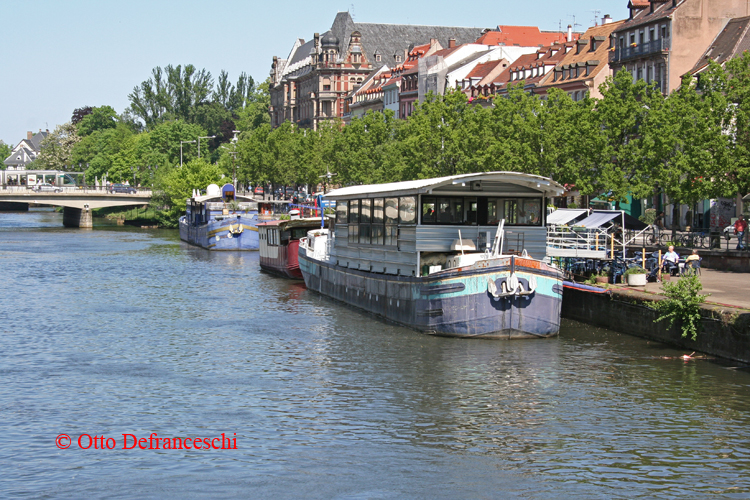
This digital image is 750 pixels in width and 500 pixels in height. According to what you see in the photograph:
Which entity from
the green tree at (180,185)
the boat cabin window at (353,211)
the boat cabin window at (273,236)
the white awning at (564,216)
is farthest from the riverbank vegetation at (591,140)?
the green tree at (180,185)

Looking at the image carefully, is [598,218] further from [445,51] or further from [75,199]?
[75,199]

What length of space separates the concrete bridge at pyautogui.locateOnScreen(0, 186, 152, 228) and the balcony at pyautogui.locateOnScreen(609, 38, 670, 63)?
70.3m

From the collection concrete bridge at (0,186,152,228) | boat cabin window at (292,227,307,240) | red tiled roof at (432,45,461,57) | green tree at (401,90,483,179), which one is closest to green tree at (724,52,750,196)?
green tree at (401,90,483,179)

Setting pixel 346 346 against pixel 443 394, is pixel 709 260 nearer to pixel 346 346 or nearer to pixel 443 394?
pixel 346 346

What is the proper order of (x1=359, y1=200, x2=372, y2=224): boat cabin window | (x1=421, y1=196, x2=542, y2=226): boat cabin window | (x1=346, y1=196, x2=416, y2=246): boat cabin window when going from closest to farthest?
(x1=421, y1=196, x2=542, y2=226): boat cabin window
(x1=346, y1=196, x2=416, y2=246): boat cabin window
(x1=359, y1=200, x2=372, y2=224): boat cabin window

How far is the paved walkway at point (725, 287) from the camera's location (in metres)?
33.0

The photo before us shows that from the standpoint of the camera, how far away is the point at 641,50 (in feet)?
262

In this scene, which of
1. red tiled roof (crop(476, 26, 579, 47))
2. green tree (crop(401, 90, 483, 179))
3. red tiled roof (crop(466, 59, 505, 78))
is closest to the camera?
green tree (crop(401, 90, 483, 179))

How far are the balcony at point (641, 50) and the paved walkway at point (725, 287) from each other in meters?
36.8

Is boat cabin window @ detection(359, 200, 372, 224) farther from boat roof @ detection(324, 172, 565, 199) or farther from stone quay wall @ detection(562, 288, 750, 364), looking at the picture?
stone quay wall @ detection(562, 288, 750, 364)

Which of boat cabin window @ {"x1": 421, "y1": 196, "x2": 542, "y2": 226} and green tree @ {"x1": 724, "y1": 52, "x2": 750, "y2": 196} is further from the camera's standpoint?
green tree @ {"x1": 724, "y1": 52, "x2": 750, "y2": 196}

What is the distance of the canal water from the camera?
2047cm

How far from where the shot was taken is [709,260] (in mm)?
45531

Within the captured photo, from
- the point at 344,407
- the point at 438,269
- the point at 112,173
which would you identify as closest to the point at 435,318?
the point at 438,269
